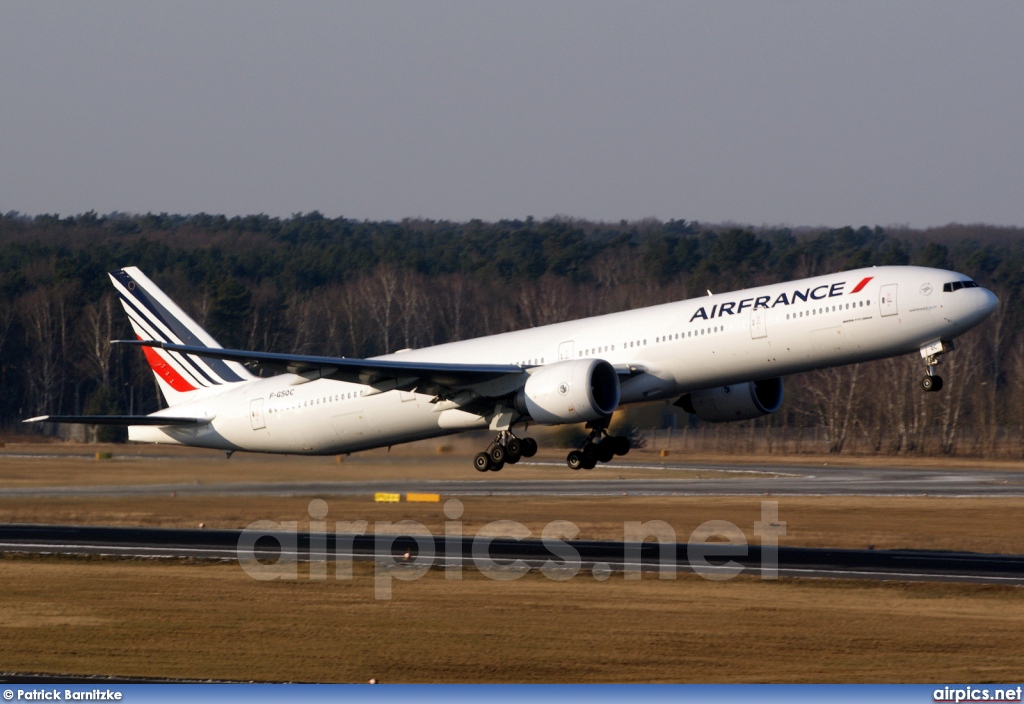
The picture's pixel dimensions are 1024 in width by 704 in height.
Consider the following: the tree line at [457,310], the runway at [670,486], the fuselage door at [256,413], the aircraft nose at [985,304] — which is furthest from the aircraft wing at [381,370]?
the tree line at [457,310]

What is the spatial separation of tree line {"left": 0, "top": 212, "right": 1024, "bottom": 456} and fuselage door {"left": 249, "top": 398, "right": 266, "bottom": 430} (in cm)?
5280

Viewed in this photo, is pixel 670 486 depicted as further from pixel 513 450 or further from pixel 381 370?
pixel 381 370

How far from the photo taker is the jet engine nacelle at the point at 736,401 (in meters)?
38.5

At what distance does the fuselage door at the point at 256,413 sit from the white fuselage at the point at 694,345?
57 mm

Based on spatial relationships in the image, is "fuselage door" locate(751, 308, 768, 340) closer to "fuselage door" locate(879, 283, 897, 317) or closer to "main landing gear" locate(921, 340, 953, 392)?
"fuselage door" locate(879, 283, 897, 317)

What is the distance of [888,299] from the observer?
32469mm

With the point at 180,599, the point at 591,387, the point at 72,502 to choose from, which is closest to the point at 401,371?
the point at 591,387

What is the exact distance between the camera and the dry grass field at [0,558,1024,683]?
26.2 metres

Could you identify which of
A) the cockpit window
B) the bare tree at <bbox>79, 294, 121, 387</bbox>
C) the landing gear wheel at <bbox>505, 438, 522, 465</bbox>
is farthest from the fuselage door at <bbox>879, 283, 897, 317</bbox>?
the bare tree at <bbox>79, 294, 121, 387</bbox>

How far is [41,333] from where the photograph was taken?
108m

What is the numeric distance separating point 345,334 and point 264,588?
244 feet

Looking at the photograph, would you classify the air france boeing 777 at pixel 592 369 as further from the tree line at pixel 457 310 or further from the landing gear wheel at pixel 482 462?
the tree line at pixel 457 310

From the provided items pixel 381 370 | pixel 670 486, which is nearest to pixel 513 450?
pixel 381 370

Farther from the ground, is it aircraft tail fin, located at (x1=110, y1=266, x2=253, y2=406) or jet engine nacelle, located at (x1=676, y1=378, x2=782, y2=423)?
aircraft tail fin, located at (x1=110, y1=266, x2=253, y2=406)
